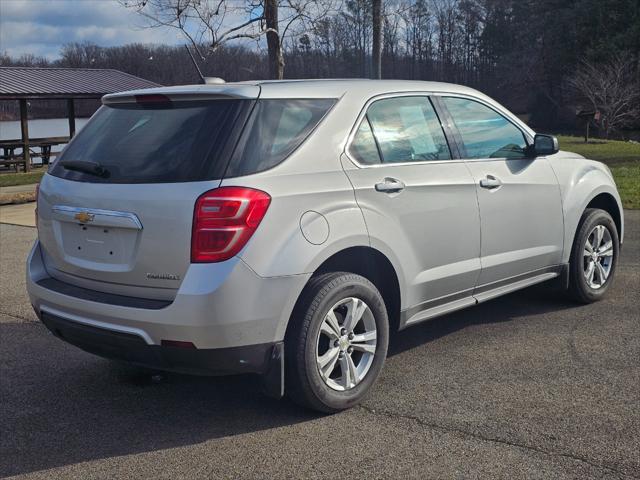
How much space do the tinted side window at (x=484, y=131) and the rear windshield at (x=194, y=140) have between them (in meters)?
1.22

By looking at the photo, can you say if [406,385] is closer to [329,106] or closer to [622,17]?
[329,106]

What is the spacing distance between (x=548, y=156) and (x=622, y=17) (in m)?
49.7

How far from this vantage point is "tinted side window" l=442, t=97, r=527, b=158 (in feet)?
16.9

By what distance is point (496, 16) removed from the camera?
3182 inches

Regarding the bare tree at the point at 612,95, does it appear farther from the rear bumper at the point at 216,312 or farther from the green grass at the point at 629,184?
the rear bumper at the point at 216,312

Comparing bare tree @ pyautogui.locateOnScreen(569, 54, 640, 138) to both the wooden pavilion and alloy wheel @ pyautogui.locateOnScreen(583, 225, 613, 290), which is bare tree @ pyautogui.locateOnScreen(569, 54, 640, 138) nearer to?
the wooden pavilion

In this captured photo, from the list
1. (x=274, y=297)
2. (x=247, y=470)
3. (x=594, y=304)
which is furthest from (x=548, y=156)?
(x=247, y=470)

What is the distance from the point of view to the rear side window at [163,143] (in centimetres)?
380

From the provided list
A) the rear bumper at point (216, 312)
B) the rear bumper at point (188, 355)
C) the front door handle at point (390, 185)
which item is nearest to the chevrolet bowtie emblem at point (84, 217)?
the rear bumper at point (216, 312)

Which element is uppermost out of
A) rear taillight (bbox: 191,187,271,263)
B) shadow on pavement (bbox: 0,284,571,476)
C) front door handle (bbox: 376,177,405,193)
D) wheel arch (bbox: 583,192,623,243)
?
front door handle (bbox: 376,177,405,193)

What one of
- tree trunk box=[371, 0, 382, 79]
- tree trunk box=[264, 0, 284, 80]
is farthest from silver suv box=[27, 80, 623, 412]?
tree trunk box=[371, 0, 382, 79]

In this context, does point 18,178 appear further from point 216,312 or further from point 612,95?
point 612,95

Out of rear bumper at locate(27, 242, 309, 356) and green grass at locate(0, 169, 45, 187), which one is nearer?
rear bumper at locate(27, 242, 309, 356)

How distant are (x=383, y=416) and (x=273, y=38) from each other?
46.7 ft
